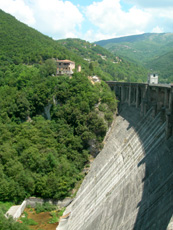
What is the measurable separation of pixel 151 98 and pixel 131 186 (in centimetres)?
1716

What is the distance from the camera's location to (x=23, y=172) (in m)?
36.2

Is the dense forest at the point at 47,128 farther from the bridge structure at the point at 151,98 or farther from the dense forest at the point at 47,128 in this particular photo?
the bridge structure at the point at 151,98

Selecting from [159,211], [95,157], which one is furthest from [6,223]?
[95,157]

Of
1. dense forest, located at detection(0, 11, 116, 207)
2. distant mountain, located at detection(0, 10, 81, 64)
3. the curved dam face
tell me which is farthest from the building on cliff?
the curved dam face

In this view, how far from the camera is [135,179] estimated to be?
2414 centimetres

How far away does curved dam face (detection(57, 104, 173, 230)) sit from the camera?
1738 cm

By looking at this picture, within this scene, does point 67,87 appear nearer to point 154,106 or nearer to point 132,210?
point 154,106

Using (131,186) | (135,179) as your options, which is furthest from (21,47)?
(131,186)

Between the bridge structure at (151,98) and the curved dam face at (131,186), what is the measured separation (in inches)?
54.0

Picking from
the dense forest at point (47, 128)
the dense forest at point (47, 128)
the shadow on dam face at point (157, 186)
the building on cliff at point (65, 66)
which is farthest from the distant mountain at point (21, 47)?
the shadow on dam face at point (157, 186)

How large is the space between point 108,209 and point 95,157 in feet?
63.1

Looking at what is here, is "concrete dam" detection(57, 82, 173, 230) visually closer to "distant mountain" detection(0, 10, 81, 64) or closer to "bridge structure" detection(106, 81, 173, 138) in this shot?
"bridge structure" detection(106, 81, 173, 138)

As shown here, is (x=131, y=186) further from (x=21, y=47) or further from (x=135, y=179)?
(x=21, y=47)

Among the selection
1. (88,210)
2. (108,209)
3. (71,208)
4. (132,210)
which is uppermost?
(132,210)
